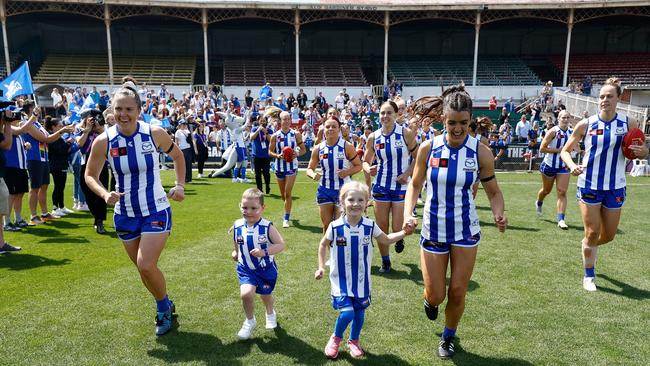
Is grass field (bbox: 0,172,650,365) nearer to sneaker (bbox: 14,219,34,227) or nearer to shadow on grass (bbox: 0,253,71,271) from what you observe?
shadow on grass (bbox: 0,253,71,271)

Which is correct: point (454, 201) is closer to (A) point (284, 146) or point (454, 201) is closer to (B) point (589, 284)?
(B) point (589, 284)

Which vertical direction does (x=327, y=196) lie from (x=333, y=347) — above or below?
above

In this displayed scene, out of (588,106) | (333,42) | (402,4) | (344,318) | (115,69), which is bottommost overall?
(344,318)

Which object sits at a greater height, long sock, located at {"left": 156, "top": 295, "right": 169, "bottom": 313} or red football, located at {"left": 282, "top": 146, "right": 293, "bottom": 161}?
red football, located at {"left": 282, "top": 146, "right": 293, "bottom": 161}

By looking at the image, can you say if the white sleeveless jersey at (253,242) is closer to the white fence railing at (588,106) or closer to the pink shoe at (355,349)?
the pink shoe at (355,349)

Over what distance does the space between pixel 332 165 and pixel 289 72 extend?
28.2m

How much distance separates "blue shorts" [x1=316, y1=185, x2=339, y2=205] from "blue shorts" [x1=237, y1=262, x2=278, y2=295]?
2.40m

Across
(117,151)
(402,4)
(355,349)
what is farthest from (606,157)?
(402,4)

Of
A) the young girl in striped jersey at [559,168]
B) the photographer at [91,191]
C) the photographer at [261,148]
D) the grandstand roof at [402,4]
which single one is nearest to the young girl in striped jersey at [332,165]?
the photographer at [91,191]

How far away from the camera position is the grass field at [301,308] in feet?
13.9

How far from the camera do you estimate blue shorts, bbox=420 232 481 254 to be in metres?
3.97

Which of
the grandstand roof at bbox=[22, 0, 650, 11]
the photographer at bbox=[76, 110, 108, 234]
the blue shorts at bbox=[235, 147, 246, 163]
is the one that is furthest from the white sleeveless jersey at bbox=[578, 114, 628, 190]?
the grandstand roof at bbox=[22, 0, 650, 11]

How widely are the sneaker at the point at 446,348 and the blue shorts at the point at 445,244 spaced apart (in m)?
0.79

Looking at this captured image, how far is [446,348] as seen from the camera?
164 inches
